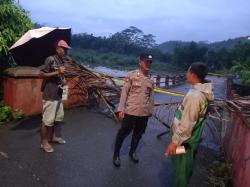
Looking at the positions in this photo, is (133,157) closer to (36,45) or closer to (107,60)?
(36,45)

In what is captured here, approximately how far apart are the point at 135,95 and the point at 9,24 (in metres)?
3.95

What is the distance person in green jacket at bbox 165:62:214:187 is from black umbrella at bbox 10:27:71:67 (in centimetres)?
382

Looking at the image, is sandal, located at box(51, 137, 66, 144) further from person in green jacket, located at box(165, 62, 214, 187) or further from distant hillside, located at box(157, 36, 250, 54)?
distant hillside, located at box(157, 36, 250, 54)

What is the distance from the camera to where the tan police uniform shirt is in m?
5.26

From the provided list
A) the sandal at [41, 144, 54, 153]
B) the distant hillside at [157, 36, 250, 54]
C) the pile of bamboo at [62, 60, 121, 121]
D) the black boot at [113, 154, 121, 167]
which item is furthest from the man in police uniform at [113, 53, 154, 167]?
the distant hillside at [157, 36, 250, 54]

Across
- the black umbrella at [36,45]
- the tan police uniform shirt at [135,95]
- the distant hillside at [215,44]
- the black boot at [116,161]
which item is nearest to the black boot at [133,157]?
the black boot at [116,161]

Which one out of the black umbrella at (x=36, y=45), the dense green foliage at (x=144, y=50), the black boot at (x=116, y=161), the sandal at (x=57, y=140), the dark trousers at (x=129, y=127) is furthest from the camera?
the dense green foliage at (x=144, y=50)

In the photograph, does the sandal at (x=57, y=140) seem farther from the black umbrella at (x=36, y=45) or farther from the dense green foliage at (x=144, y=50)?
the dense green foliage at (x=144, y=50)

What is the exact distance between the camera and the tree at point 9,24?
7346mm

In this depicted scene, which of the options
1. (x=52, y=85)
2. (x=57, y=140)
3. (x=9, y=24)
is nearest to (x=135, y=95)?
(x=52, y=85)

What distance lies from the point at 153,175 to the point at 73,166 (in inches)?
49.7

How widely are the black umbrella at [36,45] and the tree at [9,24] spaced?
369mm

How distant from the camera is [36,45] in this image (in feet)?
23.3

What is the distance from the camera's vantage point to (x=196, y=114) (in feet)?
12.0
